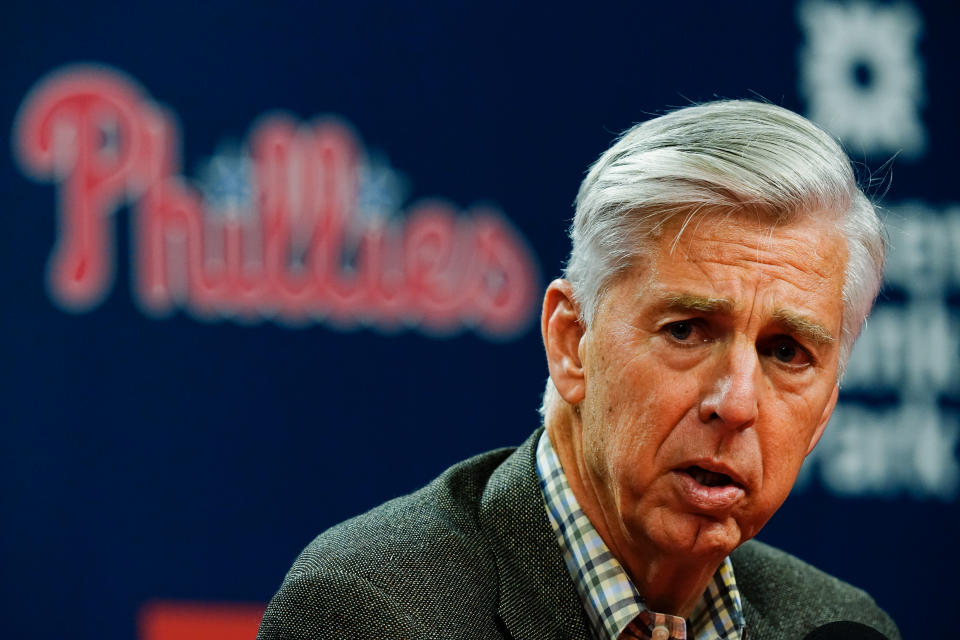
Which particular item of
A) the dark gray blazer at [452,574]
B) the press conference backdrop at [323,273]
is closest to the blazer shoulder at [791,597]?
the dark gray blazer at [452,574]

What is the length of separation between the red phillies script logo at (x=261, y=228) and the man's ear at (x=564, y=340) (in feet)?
6.34

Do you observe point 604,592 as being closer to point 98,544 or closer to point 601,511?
point 601,511

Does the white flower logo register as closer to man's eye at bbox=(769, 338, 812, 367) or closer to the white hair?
the white hair

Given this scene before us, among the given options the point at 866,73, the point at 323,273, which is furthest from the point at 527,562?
the point at 866,73

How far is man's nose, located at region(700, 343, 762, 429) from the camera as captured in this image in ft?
4.99

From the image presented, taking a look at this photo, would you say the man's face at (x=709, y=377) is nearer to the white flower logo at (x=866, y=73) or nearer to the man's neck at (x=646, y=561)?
the man's neck at (x=646, y=561)

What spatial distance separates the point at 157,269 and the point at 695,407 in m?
2.36

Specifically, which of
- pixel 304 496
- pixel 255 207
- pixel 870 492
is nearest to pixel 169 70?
pixel 255 207

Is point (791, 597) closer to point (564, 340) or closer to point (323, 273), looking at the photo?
point (564, 340)

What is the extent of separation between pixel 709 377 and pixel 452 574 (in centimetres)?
44

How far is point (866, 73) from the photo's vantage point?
400 centimetres

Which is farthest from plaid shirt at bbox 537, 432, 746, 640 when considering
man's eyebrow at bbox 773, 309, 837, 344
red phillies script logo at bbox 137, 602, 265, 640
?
red phillies script logo at bbox 137, 602, 265, 640

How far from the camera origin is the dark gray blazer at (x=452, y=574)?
Answer: 4.89 ft

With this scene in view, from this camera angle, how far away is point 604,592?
5.44 feet
